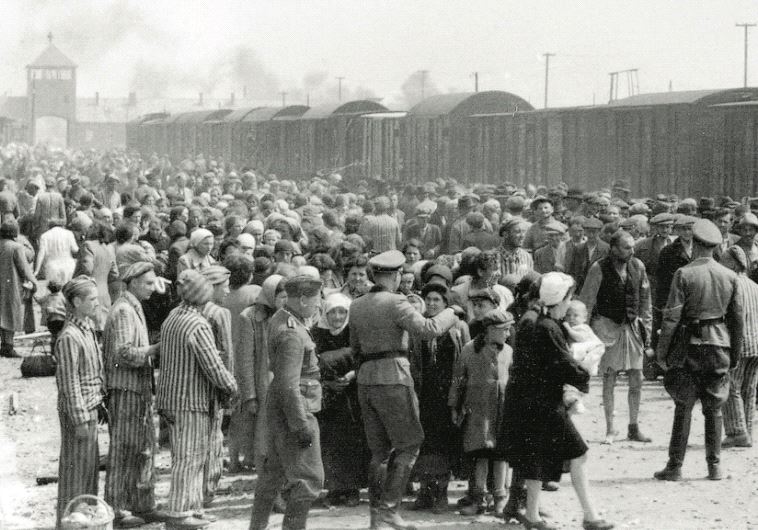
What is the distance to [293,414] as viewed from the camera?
21.6 ft

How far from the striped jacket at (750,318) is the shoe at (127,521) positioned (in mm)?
5041

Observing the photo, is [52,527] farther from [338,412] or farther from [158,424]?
[158,424]

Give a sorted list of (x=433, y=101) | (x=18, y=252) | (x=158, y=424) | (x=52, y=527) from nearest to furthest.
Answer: (x=52, y=527), (x=158, y=424), (x=18, y=252), (x=433, y=101)

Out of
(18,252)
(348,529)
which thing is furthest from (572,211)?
(348,529)

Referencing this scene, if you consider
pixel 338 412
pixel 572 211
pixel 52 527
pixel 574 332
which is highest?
pixel 572 211

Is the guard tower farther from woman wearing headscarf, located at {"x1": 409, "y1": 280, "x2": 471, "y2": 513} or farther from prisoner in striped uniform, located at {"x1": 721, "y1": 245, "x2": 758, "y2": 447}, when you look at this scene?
woman wearing headscarf, located at {"x1": 409, "y1": 280, "x2": 471, "y2": 513}

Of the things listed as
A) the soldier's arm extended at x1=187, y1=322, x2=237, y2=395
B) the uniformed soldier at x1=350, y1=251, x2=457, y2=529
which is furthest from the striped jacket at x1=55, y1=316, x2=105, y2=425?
the uniformed soldier at x1=350, y1=251, x2=457, y2=529

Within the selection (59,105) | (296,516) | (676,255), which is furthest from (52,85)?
(296,516)

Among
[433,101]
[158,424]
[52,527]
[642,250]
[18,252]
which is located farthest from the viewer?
[433,101]

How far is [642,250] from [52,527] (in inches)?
268

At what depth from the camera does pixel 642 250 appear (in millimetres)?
11930

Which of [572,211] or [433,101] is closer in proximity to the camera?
[572,211]

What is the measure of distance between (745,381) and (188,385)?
5.08 m

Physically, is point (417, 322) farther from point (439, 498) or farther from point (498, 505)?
point (498, 505)
